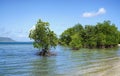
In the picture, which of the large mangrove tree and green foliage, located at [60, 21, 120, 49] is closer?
the large mangrove tree

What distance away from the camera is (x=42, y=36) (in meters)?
46.6

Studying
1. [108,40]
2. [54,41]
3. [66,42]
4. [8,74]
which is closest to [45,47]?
[54,41]

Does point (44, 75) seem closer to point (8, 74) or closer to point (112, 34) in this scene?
point (8, 74)

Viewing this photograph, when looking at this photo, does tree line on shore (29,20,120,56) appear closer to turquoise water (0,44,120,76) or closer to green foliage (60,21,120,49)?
green foliage (60,21,120,49)

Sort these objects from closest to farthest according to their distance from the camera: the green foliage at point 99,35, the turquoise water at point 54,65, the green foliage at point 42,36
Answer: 1. the turquoise water at point 54,65
2. the green foliage at point 42,36
3. the green foliage at point 99,35

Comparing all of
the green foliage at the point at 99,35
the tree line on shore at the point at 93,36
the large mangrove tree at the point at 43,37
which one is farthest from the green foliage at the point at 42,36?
the green foliage at the point at 99,35

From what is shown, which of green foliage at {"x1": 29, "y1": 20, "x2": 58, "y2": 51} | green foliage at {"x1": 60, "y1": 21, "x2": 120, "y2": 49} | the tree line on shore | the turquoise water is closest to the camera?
the turquoise water

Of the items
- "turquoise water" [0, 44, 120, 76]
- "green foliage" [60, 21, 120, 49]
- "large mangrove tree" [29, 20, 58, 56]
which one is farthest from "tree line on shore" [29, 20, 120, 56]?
"turquoise water" [0, 44, 120, 76]

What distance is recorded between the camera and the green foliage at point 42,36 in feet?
152

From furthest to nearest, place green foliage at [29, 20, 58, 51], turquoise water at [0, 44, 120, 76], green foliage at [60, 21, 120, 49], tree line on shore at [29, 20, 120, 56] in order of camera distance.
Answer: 1. green foliage at [60, 21, 120, 49]
2. tree line on shore at [29, 20, 120, 56]
3. green foliage at [29, 20, 58, 51]
4. turquoise water at [0, 44, 120, 76]

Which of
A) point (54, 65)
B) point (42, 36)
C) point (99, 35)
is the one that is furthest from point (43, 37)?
point (99, 35)

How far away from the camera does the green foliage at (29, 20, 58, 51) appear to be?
4631 centimetres

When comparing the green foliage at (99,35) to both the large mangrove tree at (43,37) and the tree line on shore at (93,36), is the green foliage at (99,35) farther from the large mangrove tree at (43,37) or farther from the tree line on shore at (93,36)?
the large mangrove tree at (43,37)

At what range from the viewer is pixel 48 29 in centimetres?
4766
